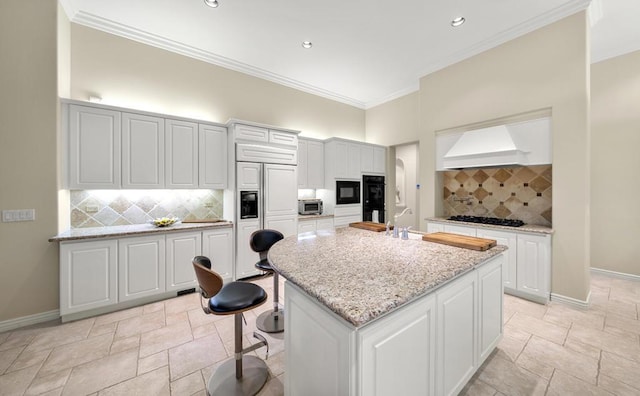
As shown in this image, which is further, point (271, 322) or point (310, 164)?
point (310, 164)

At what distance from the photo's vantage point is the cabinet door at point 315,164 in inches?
183

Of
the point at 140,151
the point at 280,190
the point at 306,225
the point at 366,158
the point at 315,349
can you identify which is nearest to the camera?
the point at 315,349

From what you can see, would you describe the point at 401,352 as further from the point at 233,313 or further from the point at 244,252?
the point at 244,252

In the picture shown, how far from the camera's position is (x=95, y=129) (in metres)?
2.79

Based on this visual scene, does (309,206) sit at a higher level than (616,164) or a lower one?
lower

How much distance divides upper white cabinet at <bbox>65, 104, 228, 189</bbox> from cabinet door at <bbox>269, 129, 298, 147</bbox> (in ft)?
2.33

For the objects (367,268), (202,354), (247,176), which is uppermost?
(247,176)

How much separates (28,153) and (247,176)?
7.32 ft

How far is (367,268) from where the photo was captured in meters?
1.39

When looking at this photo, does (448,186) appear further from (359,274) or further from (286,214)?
(359,274)

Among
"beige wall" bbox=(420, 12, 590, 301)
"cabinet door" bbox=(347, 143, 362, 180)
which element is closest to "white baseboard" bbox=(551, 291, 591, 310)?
"beige wall" bbox=(420, 12, 590, 301)

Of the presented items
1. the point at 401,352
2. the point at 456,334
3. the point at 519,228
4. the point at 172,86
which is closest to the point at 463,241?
the point at 456,334

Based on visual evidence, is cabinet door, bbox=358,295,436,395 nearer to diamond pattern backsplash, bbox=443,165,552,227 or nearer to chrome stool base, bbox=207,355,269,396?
chrome stool base, bbox=207,355,269,396

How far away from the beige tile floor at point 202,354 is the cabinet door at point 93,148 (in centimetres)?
156
